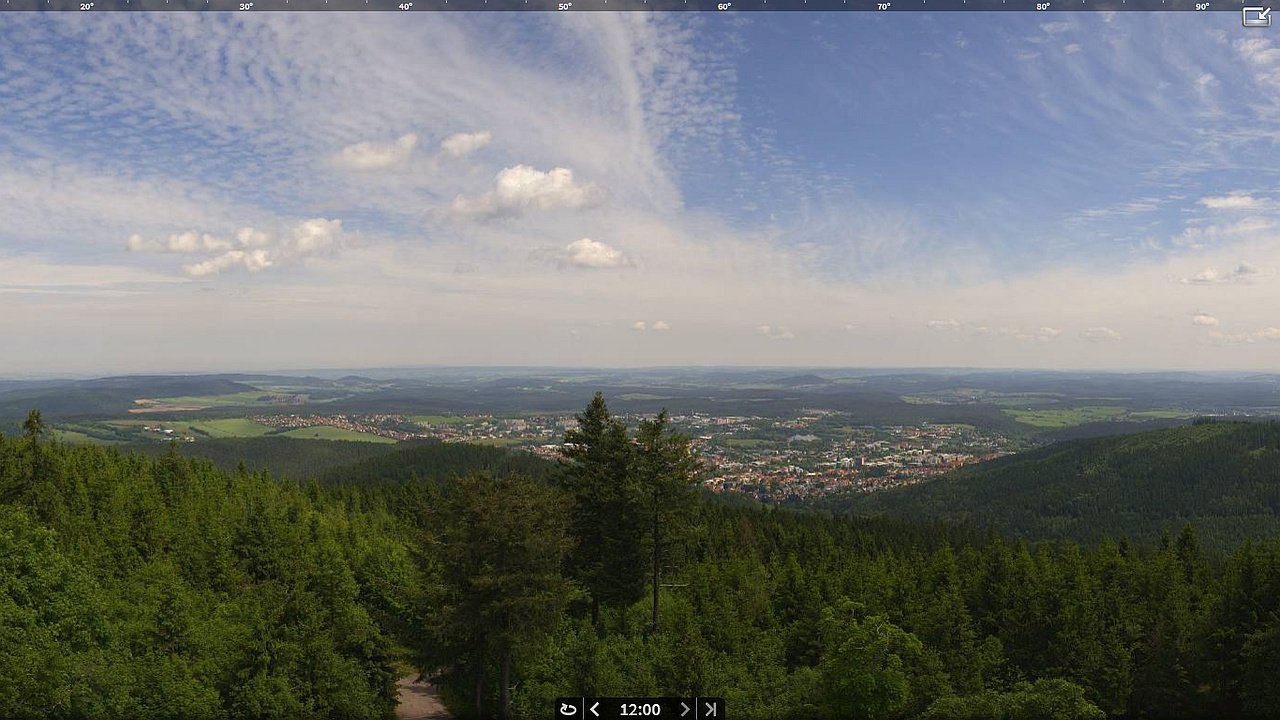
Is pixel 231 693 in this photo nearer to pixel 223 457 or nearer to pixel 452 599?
pixel 452 599

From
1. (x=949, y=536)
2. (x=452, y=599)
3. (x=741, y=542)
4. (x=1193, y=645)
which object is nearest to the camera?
(x=452, y=599)

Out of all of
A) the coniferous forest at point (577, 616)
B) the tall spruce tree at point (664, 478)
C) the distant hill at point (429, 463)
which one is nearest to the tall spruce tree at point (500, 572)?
the coniferous forest at point (577, 616)

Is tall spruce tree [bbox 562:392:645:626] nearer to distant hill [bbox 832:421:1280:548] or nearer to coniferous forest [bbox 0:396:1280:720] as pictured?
coniferous forest [bbox 0:396:1280:720]

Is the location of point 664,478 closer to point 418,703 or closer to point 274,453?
point 418,703

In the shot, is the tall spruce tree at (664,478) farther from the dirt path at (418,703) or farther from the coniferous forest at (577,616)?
the dirt path at (418,703)

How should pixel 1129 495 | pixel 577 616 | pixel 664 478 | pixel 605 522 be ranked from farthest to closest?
pixel 1129 495
pixel 577 616
pixel 605 522
pixel 664 478

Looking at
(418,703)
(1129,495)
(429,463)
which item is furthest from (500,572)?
(1129,495)

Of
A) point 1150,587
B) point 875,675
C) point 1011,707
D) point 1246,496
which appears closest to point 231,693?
point 875,675
